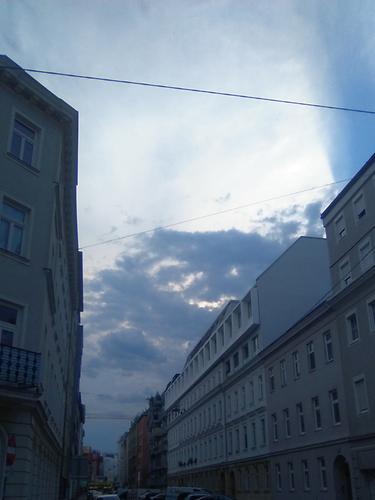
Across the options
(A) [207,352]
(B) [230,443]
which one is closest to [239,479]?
(B) [230,443]

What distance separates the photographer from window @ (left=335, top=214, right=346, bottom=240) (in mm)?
32688

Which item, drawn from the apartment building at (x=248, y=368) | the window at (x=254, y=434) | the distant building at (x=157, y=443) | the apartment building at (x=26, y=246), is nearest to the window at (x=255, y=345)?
the apartment building at (x=248, y=368)

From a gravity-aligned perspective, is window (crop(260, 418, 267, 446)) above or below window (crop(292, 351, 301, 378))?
below

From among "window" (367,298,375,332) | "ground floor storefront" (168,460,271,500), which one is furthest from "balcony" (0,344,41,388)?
"ground floor storefront" (168,460,271,500)

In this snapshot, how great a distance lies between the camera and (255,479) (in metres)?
44.9

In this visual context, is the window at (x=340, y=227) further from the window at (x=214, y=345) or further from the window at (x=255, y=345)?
the window at (x=214, y=345)

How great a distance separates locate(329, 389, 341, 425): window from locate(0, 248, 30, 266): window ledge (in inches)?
790

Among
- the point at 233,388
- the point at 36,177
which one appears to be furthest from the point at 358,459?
the point at 233,388

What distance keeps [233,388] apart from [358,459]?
2580 cm

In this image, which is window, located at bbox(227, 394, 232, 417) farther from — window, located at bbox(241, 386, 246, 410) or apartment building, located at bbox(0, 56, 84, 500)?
apartment building, located at bbox(0, 56, 84, 500)

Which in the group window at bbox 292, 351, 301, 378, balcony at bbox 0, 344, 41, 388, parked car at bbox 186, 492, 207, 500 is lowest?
parked car at bbox 186, 492, 207, 500

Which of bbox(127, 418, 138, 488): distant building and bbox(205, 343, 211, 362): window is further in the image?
bbox(127, 418, 138, 488): distant building

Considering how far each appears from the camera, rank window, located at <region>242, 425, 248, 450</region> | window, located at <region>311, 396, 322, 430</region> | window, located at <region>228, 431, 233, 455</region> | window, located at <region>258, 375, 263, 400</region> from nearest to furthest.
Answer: window, located at <region>311, 396, 322, 430</region>, window, located at <region>258, 375, 263, 400</region>, window, located at <region>242, 425, 248, 450</region>, window, located at <region>228, 431, 233, 455</region>

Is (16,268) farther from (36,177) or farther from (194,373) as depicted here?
(194,373)
